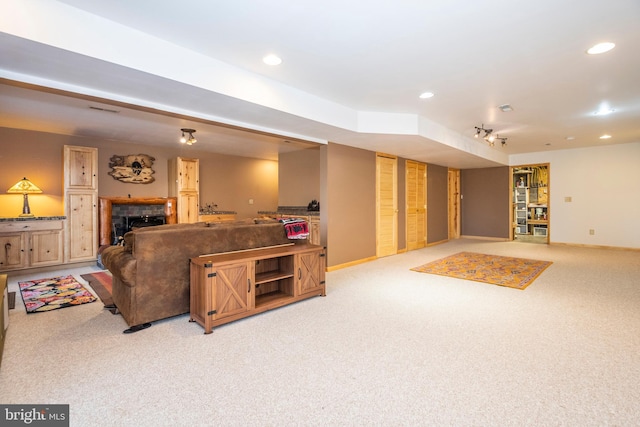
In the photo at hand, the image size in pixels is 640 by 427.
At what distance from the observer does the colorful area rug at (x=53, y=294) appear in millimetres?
3559

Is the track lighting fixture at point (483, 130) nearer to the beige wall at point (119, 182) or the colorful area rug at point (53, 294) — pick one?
the beige wall at point (119, 182)

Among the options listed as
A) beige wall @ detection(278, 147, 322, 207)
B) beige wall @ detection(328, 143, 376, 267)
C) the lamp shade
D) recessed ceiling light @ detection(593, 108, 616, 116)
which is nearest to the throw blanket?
beige wall @ detection(328, 143, 376, 267)

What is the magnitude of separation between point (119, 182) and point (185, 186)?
1277mm

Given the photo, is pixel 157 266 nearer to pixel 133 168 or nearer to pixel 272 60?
pixel 272 60

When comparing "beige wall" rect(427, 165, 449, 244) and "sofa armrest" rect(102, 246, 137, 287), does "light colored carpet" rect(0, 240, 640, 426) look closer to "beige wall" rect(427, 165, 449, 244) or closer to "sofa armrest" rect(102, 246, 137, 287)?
"sofa armrest" rect(102, 246, 137, 287)

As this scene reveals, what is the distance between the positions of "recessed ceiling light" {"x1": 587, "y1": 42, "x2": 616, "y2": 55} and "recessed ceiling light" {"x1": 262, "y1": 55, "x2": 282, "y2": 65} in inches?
114

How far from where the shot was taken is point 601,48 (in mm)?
2848

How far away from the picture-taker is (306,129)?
4.57m

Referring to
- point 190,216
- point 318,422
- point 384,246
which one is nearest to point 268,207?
point 190,216

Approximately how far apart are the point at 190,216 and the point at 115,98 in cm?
435

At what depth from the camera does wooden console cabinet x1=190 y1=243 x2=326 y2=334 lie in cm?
288

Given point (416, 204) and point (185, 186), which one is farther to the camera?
point (416, 204)

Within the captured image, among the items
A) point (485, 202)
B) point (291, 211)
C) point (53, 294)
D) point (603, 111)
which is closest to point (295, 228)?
point (291, 211)

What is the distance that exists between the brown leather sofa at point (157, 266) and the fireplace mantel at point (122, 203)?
131 inches
